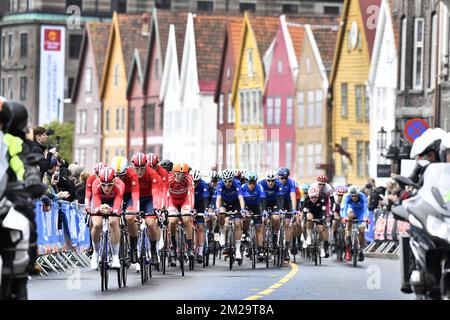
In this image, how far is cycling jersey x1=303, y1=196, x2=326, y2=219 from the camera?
35219mm

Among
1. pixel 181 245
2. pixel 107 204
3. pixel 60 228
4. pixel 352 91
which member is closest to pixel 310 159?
pixel 352 91

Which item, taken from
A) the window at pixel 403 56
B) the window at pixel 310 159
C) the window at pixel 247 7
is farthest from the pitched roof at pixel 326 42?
the window at pixel 247 7

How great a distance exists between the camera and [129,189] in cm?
2388

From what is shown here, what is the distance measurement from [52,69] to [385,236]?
279 feet

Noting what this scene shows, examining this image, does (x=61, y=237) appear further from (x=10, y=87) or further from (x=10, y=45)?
(x=10, y=45)

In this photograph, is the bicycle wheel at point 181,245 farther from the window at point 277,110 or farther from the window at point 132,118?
the window at point 132,118

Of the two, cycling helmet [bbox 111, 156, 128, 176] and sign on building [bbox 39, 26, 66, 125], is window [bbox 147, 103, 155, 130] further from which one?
cycling helmet [bbox 111, 156, 128, 176]

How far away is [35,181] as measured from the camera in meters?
13.5

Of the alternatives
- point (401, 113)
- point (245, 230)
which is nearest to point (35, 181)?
point (245, 230)

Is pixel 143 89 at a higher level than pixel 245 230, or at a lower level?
higher

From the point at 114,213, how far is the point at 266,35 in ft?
A: 227

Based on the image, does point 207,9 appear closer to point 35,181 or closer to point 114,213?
point 114,213
